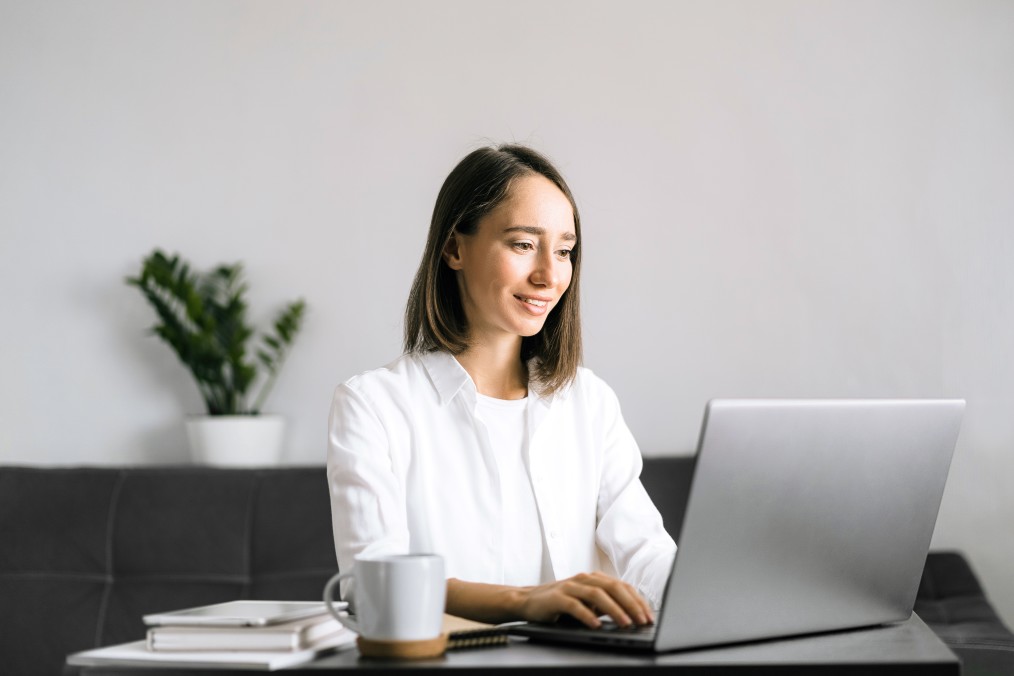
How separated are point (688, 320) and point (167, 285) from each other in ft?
4.48

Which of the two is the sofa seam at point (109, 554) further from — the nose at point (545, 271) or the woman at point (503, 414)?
the nose at point (545, 271)

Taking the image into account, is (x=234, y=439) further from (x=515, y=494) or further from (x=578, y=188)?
(x=515, y=494)

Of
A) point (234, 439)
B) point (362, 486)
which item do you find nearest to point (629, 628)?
point (362, 486)

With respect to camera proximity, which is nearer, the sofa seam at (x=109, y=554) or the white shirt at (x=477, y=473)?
the white shirt at (x=477, y=473)

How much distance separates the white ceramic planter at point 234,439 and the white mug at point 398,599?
190cm

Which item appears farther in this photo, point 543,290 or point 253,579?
point 253,579

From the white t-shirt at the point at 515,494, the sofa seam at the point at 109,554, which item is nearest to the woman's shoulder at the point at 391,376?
the white t-shirt at the point at 515,494

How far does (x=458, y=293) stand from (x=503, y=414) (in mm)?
225

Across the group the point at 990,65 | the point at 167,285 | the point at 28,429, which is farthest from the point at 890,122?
the point at 28,429

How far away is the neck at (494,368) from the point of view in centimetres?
167

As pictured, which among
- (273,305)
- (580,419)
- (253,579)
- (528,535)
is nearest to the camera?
(528,535)

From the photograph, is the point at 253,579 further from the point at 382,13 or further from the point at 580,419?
the point at 382,13

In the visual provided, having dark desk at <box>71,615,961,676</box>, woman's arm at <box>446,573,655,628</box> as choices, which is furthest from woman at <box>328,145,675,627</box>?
dark desk at <box>71,615,961,676</box>

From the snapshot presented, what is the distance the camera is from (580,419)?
1.70m
